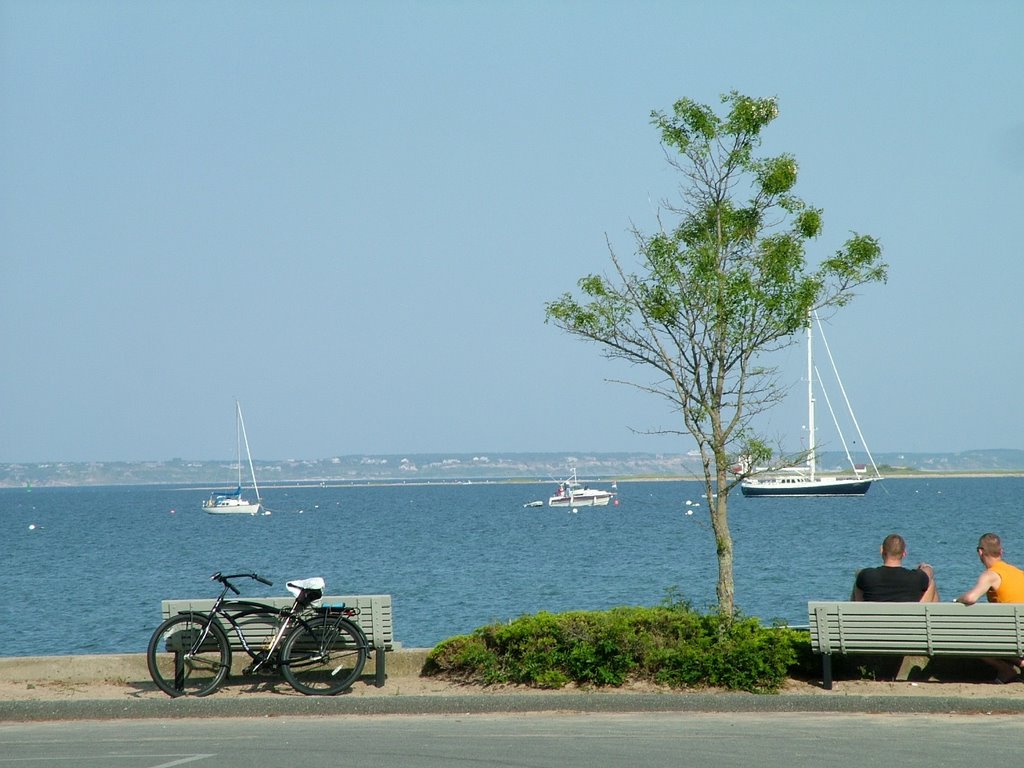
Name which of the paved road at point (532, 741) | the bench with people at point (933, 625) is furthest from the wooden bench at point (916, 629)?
the paved road at point (532, 741)

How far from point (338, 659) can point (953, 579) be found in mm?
30125

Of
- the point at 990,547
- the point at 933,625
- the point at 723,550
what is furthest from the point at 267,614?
the point at 990,547

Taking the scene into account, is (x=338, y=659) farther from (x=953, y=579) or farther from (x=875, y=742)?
(x=953, y=579)

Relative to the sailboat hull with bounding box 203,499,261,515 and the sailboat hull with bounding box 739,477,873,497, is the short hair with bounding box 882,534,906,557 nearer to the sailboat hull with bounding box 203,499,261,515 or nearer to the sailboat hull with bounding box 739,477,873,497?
the sailboat hull with bounding box 739,477,873,497

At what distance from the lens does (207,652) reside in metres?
11.5

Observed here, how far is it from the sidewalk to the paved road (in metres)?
0.16

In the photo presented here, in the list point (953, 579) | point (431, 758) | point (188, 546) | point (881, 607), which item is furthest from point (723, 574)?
point (188, 546)

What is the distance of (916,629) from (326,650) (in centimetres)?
490

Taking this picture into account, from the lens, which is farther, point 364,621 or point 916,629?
point 364,621

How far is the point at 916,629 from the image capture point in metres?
10.5

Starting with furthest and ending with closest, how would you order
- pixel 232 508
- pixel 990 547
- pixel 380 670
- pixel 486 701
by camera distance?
pixel 232 508 < pixel 380 670 < pixel 990 547 < pixel 486 701

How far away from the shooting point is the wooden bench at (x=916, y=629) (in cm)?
1030

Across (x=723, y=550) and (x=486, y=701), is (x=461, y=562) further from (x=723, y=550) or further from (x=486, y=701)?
(x=486, y=701)

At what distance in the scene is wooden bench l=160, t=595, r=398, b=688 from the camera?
11492 mm
